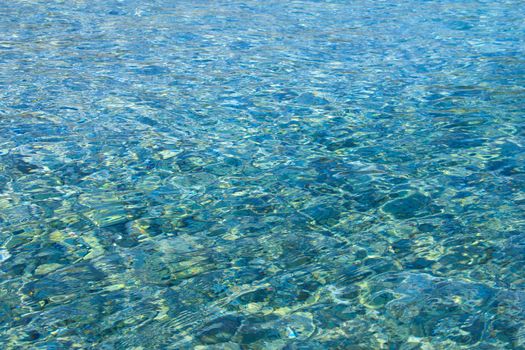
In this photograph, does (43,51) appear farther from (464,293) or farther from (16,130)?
(464,293)

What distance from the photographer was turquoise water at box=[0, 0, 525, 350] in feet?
8.30

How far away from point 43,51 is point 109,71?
100 cm

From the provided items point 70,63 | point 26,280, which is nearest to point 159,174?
point 26,280

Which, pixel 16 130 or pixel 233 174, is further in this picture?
pixel 16 130

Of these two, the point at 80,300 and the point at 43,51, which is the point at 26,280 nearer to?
the point at 80,300

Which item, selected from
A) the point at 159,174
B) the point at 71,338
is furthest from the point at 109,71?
the point at 71,338

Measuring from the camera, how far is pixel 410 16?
8109 mm

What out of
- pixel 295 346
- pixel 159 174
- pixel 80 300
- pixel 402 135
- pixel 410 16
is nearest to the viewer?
pixel 295 346

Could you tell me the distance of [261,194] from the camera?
141 inches

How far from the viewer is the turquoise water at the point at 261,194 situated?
2.53 metres

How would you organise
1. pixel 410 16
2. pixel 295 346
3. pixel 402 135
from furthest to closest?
pixel 410 16, pixel 402 135, pixel 295 346

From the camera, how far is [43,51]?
634 centimetres

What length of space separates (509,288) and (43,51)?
5.13m

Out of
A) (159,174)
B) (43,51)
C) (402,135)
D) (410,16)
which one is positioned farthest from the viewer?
(410,16)
